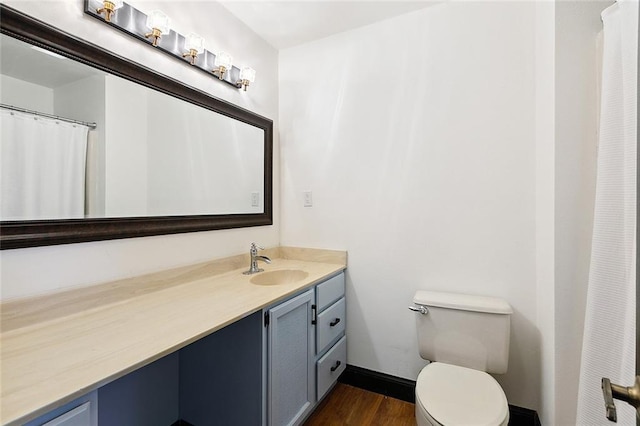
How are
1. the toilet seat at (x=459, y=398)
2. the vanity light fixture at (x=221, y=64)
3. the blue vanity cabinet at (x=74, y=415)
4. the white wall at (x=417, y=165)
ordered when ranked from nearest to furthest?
1. the blue vanity cabinet at (x=74, y=415)
2. the toilet seat at (x=459, y=398)
3. the white wall at (x=417, y=165)
4. the vanity light fixture at (x=221, y=64)

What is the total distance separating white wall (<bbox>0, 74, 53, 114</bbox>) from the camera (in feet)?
3.03

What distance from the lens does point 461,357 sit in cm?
143

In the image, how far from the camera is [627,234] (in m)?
0.64

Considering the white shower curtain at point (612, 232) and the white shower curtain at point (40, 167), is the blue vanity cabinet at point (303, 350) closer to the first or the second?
the white shower curtain at point (40, 167)

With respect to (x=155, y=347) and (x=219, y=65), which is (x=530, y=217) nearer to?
(x=155, y=347)

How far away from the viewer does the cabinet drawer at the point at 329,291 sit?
1.59 m

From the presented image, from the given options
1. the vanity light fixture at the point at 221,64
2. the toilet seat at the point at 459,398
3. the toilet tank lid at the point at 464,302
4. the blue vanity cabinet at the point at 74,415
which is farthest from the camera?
the vanity light fixture at the point at 221,64

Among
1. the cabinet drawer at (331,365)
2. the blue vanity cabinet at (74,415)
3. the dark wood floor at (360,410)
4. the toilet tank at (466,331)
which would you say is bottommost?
the dark wood floor at (360,410)

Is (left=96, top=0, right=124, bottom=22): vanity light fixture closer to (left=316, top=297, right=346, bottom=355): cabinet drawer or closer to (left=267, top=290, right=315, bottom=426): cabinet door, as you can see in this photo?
(left=267, top=290, right=315, bottom=426): cabinet door

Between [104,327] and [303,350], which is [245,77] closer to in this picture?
[104,327]

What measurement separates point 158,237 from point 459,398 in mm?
1512

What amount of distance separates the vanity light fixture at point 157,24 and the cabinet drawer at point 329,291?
1.47m

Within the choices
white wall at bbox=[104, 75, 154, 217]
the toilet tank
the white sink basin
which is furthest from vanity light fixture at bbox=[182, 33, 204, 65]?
the toilet tank

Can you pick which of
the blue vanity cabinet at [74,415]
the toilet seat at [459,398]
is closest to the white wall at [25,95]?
the blue vanity cabinet at [74,415]
